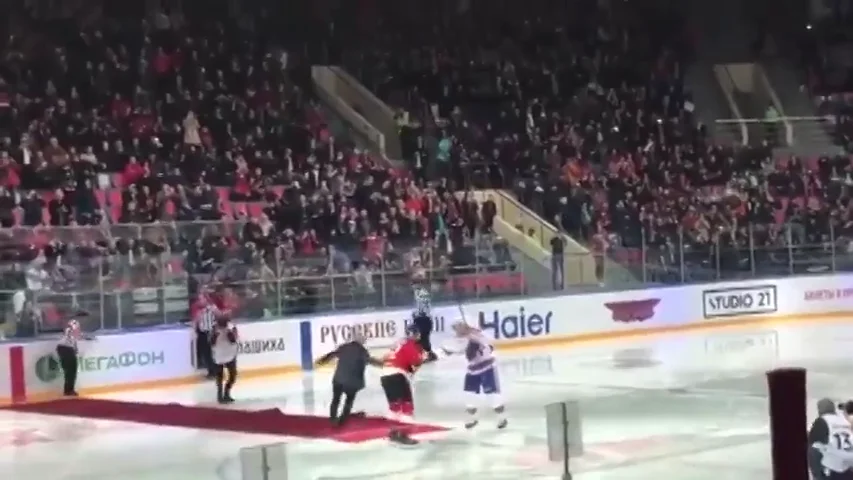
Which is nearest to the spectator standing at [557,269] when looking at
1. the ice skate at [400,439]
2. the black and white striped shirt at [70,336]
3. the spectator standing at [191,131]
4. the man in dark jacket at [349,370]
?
the spectator standing at [191,131]

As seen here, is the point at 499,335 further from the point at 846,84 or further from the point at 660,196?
→ the point at 846,84

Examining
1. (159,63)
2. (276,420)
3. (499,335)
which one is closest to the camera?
(276,420)

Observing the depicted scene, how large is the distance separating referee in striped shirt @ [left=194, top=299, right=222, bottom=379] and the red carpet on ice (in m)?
1.53

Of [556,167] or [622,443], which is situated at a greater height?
[556,167]

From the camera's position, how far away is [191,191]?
765 inches

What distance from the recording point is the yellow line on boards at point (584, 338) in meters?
17.0

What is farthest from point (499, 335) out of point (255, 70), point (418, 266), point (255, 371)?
point (255, 70)

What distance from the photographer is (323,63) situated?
2781 centimetres

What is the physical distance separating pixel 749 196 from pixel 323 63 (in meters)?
8.82

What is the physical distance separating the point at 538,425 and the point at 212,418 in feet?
21.5

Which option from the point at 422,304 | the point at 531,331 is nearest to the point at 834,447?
the point at 422,304

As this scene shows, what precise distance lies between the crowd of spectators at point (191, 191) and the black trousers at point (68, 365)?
2.13ft

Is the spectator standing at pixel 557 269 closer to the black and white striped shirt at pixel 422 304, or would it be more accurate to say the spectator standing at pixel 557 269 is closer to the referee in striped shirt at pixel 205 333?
the black and white striped shirt at pixel 422 304

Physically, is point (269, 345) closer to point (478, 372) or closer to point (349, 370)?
point (478, 372)
